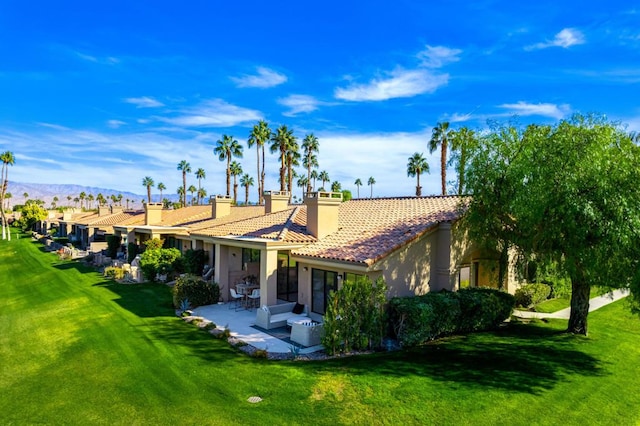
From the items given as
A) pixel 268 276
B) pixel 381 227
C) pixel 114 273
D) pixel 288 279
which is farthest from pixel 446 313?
pixel 114 273

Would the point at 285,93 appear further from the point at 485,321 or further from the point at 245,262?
the point at 485,321

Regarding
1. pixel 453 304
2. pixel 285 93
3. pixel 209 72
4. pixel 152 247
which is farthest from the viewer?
pixel 152 247

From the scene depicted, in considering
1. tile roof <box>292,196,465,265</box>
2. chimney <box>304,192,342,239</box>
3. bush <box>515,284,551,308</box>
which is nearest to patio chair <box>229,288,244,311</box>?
tile roof <box>292,196,465,265</box>

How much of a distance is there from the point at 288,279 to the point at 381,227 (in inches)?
213

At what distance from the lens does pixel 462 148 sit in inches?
626

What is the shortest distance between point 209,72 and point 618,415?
24791 millimetres

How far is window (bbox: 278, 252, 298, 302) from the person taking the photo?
19.6 metres

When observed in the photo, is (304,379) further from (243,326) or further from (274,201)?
(274,201)

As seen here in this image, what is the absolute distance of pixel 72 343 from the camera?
14.6 metres

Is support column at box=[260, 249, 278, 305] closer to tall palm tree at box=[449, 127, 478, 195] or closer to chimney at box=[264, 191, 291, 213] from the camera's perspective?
tall palm tree at box=[449, 127, 478, 195]

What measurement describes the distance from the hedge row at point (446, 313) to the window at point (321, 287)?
304 centimetres

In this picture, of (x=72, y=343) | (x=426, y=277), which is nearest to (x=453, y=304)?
(x=426, y=277)

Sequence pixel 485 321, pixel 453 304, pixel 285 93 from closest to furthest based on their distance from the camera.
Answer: pixel 453 304, pixel 485 321, pixel 285 93

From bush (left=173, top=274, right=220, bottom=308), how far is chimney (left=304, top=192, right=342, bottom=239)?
6.24 metres
